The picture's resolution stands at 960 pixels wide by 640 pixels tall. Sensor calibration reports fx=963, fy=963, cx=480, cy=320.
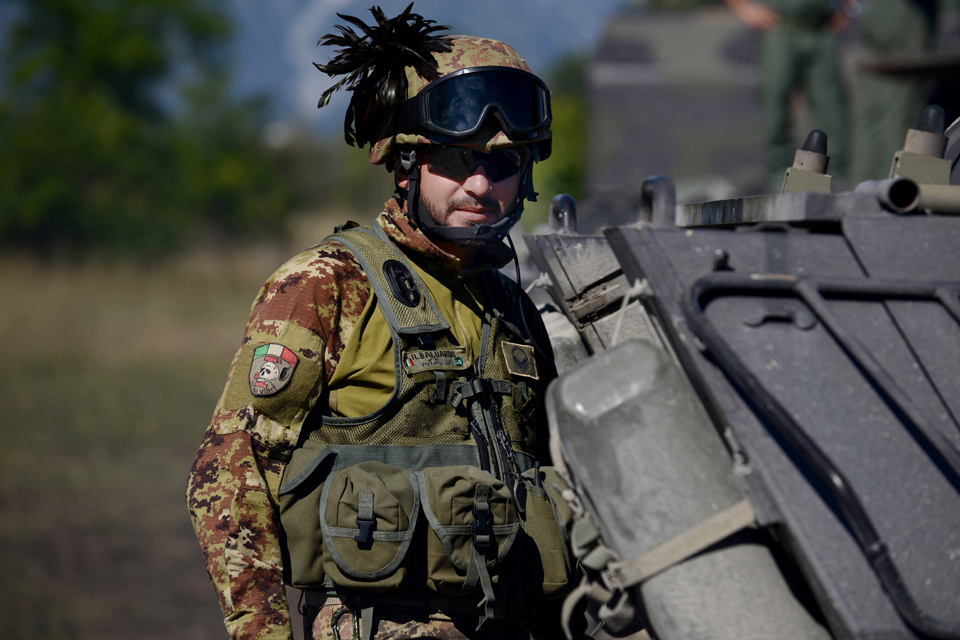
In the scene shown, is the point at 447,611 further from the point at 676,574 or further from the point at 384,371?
the point at 676,574

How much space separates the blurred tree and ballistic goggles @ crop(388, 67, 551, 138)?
74.6 feet

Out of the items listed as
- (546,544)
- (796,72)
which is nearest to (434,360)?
(546,544)

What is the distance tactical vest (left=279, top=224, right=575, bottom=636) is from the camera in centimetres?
216

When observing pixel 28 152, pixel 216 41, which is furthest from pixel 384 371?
pixel 216 41

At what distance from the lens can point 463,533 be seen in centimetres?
220

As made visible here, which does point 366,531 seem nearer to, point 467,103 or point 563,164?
point 467,103

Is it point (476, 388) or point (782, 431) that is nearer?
point (782, 431)

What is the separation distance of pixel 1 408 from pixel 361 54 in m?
9.49

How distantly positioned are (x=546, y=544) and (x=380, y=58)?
1347 millimetres

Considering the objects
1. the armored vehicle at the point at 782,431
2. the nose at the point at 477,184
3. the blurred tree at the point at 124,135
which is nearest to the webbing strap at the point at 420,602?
the armored vehicle at the point at 782,431

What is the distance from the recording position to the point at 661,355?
5.93 ft

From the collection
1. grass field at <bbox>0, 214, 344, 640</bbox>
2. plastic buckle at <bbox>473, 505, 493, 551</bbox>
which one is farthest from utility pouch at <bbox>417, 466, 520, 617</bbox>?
grass field at <bbox>0, 214, 344, 640</bbox>

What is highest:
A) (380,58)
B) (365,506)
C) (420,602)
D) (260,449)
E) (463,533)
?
(380,58)

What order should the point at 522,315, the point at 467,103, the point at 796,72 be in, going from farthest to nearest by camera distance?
the point at 796,72 < the point at 522,315 < the point at 467,103
